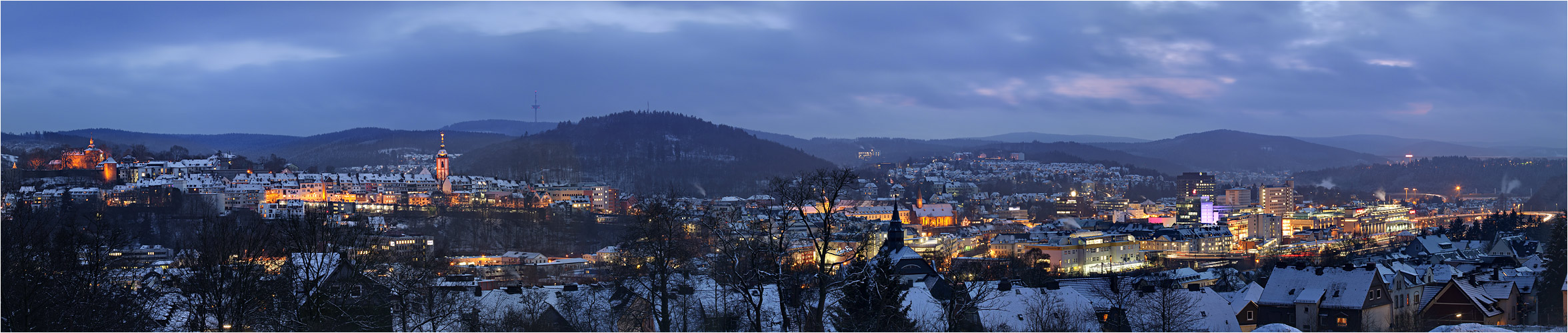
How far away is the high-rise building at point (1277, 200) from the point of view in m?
124

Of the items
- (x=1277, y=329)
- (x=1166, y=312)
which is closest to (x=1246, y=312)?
(x=1166, y=312)

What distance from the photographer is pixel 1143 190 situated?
156500mm

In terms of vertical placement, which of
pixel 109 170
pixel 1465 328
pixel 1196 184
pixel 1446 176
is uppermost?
pixel 109 170

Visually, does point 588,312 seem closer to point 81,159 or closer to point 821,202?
point 821,202

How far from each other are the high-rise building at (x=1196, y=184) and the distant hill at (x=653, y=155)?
1606 inches

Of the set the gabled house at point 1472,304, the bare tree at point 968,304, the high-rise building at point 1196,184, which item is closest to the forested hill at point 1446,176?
the high-rise building at point 1196,184

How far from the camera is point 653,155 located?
141 m

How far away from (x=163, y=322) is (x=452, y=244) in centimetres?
5158

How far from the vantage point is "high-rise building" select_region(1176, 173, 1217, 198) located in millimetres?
140125

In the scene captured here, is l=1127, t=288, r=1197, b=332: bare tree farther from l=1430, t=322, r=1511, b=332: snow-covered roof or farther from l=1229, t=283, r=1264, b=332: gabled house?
l=1430, t=322, r=1511, b=332: snow-covered roof

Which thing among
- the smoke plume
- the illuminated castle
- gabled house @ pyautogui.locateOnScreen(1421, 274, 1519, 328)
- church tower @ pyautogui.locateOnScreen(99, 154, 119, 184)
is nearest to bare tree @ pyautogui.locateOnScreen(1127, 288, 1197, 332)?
gabled house @ pyautogui.locateOnScreen(1421, 274, 1519, 328)

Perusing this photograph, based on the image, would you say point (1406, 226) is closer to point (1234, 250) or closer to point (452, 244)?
point (1234, 250)

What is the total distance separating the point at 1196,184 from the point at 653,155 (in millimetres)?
61160

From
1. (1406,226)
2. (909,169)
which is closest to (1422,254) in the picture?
(1406,226)
